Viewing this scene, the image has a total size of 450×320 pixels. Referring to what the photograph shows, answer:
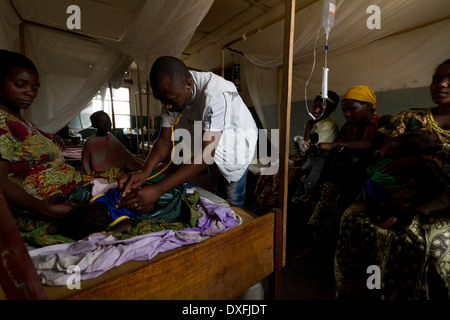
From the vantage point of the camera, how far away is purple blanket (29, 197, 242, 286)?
668mm

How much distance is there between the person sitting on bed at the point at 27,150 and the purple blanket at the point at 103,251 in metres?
0.32

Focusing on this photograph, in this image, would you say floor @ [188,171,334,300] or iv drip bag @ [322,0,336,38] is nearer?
iv drip bag @ [322,0,336,38]

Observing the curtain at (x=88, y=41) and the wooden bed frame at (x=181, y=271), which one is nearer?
the wooden bed frame at (x=181, y=271)

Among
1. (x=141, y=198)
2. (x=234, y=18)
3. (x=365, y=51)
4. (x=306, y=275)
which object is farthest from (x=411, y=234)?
(x=234, y=18)

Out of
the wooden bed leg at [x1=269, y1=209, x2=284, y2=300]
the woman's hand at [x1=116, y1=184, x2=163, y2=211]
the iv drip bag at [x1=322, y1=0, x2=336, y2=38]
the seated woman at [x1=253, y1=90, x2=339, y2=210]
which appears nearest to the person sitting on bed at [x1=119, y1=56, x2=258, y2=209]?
the woman's hand at [x1=116, y1=184, x2=163, y2=211]

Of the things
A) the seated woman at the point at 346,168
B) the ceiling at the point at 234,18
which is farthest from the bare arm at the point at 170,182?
the ceiling at the point at 234,18

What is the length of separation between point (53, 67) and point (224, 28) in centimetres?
423

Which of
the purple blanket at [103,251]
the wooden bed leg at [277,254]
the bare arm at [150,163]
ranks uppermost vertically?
the bare arm at [150,163]

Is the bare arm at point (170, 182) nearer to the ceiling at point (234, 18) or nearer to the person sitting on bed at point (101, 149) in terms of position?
the person sitting on bed at point (101, 149)

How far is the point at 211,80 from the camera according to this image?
1277 millimetres

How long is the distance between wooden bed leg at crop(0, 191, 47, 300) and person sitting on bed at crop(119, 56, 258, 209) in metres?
0.55

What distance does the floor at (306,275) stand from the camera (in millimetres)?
1635

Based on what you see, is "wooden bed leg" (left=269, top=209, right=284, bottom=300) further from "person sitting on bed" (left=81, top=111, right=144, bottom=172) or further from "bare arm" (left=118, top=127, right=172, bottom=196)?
"person sitting on bed" (left=81, top=111, right=144, bottom=172)

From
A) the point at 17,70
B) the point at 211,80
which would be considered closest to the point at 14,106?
the point at 17,70
